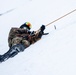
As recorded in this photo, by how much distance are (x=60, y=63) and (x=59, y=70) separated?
334mm

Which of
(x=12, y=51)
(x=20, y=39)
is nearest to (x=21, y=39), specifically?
(x=20, y=39)

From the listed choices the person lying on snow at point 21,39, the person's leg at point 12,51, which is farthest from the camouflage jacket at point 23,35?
the person's leg at point 12,51

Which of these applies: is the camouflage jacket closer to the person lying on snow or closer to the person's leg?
the person lying on snow

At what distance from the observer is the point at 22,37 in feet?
29.3

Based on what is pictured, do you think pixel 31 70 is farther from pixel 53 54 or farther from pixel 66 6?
pixel 66 6

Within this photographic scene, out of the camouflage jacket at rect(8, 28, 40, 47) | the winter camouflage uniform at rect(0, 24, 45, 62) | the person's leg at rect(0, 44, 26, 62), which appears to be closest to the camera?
the person's leg at rect(0, 44, 26, 62)

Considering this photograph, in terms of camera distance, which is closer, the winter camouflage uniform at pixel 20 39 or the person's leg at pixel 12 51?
the person's leg at pixel 12 51

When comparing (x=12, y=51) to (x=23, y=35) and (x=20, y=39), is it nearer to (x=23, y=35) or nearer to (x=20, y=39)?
(x=20, y=39)

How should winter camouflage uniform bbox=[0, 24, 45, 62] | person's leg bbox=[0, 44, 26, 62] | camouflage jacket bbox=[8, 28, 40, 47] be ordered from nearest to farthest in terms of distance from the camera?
person's leg bbox=[0, 44, 26, 62] → winter camouflage uniform bbox=[0, 24, 45, 62] → camouflage jacket bbox=[8, 28, 40, 47]

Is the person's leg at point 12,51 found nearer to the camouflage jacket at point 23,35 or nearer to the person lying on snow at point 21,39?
the person lying on snow at point 21,39

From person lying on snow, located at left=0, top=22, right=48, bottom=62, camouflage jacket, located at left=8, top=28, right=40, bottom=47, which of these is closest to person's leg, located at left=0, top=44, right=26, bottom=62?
person lying on snow, located at left=0, top=22, right=48, bottom=62

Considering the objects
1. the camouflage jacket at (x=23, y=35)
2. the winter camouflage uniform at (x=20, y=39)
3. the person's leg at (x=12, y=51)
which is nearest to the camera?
the person's leg at (x=12, y=51)

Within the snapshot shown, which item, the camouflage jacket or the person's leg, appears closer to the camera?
the person's leg

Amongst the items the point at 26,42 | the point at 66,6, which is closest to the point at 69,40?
the point at 26,42
